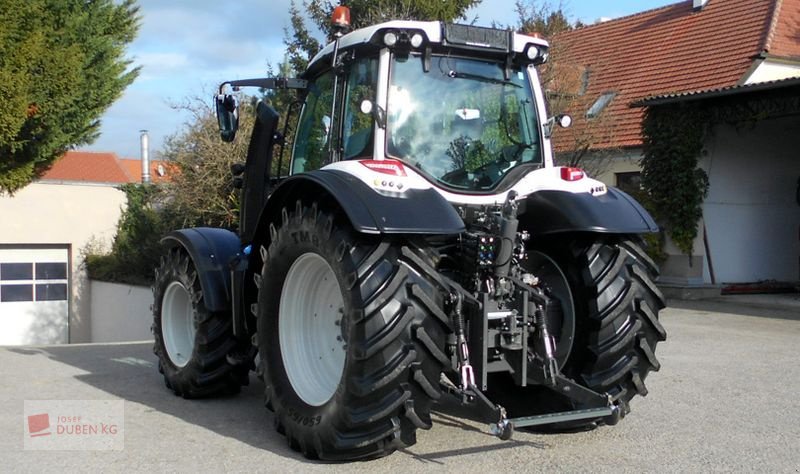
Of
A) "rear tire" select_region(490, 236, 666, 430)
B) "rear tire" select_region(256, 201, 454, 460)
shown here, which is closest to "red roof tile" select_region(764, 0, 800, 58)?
"rear tire" select_region(490, 236, 666, 430)

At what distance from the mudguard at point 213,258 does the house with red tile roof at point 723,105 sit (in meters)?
9.74

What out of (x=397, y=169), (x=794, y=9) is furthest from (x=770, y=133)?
(x=397, y=169)

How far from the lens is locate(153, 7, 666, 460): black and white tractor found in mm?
4105

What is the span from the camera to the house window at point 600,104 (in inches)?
688

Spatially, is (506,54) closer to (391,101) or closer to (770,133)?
(391,101)

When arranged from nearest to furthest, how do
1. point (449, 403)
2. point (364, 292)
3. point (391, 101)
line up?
point (364, 292) → point (391, 101) → point (449, 403)

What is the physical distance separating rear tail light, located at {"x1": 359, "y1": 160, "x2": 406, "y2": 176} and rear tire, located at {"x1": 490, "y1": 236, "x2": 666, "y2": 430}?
3.96ft

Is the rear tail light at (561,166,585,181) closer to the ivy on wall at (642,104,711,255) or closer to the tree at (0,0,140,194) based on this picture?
the ivy on wall at (642,104,711,255)

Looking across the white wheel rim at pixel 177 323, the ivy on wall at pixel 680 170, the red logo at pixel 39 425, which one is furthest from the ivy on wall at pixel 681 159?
the red logo at pixel 39 425

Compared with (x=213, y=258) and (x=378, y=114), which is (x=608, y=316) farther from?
(x=213, y=258)

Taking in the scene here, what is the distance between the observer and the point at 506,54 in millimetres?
5195

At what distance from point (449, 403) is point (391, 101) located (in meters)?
2.25

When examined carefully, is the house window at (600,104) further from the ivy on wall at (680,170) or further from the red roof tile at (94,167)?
the red roof tile at (94,167)

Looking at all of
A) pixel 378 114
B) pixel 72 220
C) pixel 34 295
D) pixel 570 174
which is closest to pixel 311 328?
pixel 378 114
